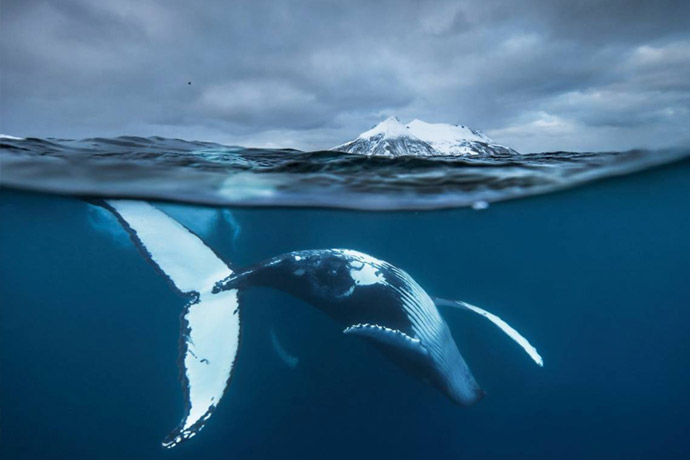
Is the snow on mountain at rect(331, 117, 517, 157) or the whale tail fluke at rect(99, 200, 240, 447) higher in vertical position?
the snow on mountain at rect(331, 117, 517, 157)

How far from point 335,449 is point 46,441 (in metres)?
8.50

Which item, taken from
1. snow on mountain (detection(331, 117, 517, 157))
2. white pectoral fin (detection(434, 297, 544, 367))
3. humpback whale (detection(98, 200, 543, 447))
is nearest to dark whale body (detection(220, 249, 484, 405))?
humpback whale (detection(98, 200, 543, 447))

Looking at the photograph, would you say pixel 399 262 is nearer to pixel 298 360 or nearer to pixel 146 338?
pixel 298 360

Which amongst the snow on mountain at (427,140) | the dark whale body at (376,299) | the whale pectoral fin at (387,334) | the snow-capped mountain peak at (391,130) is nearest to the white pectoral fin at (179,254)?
the dark whale body at (376,299)

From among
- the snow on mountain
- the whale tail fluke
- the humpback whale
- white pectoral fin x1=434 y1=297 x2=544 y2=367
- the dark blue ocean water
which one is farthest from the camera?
the snow on mountain

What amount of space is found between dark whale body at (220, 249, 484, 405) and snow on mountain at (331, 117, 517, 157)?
18156 millimetres

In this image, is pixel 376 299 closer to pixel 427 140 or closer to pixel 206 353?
pixel 206 353

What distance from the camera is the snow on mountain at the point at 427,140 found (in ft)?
86.1

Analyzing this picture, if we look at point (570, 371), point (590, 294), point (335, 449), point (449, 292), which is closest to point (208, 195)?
point (335, 449)

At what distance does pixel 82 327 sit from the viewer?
1416cm

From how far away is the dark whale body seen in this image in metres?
6.19

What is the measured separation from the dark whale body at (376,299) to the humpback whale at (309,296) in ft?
0.05

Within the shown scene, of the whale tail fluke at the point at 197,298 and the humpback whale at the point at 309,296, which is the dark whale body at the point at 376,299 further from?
the whale tail fluke at the point at 197,298

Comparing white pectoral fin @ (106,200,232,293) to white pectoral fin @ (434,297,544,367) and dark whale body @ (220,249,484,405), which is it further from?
white pectoral fin @ (434,297,544,367)
